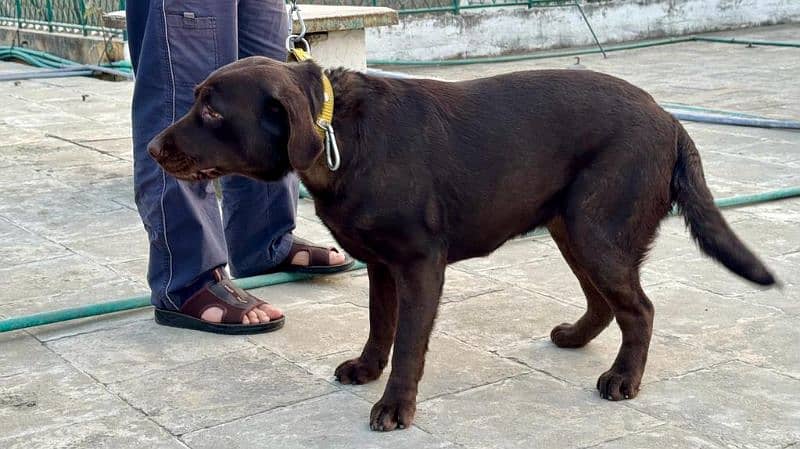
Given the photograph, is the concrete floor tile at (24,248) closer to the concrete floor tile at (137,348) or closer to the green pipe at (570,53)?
the concrete floor tile at (137,348)

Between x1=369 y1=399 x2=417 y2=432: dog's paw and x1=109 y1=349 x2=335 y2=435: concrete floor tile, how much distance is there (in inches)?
11.9

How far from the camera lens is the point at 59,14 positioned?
41.4 feet

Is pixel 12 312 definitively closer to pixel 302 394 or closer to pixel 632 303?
pixel 302 394

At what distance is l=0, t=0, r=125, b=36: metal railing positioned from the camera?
468 inches

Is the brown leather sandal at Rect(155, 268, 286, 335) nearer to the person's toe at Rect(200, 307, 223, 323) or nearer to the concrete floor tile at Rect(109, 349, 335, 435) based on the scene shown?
the person's toe at Rect(200, 307, 223, 323)

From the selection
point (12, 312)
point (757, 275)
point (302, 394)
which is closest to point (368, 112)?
point (302, 394)

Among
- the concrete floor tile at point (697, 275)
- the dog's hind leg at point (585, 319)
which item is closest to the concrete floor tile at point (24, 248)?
the dog's hind leg at point (585, 319)

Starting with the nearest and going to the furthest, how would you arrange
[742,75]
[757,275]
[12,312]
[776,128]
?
[757,275] → [12,312] → [776,128] → [742,75]

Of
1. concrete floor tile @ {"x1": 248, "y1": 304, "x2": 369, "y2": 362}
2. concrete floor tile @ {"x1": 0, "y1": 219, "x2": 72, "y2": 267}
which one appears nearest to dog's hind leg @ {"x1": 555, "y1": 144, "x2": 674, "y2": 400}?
concrete floor tile @ {"x1": 248, "y1": 304, "x2": 369, "y2": 362}

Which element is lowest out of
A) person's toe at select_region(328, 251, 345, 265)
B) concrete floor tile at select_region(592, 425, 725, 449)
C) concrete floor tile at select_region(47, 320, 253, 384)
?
concrete floor tile at select_region(47, 320, 253, 384)

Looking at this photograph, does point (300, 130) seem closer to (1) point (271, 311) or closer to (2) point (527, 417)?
(2) point (527, 417)

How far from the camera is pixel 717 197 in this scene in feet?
Answer: 18.8

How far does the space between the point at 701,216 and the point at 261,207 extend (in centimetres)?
186

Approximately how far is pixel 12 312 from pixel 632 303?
2.33 meters
